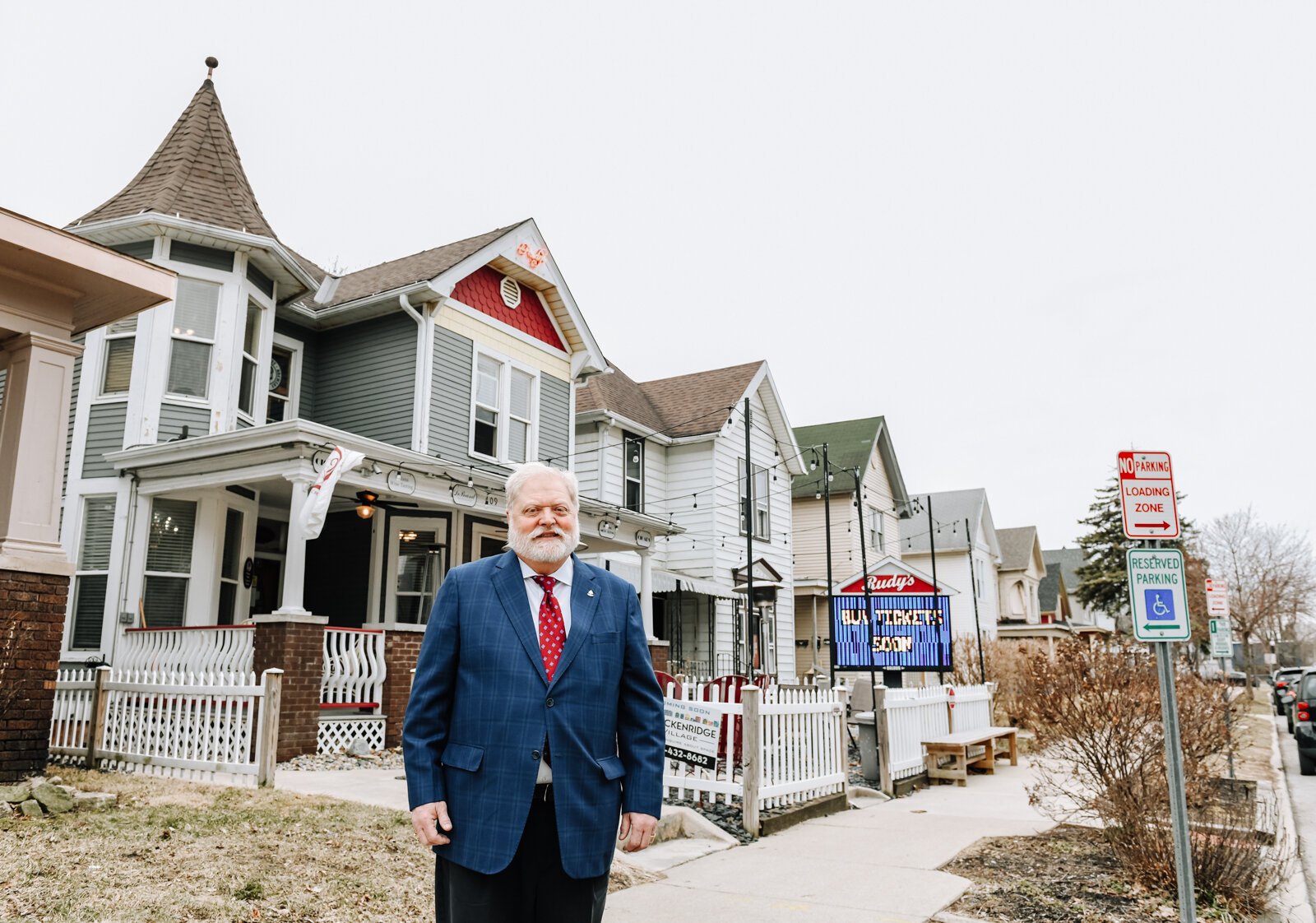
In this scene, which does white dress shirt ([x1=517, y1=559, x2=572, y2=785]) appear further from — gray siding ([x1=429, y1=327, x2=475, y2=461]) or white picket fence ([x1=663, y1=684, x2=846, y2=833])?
gray siding ([x1=429, y1=327, x2=475, y2=461])

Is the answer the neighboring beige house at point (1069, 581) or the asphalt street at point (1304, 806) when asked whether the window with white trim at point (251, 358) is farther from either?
the neighboring beige house at point (1069, 581)

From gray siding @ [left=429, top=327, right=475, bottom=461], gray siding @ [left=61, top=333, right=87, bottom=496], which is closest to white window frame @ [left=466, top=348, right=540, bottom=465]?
gray siding @ [left=429, top=327, right=475, bottom=461]

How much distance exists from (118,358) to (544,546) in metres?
12.5

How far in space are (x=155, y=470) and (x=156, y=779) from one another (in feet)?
16.0

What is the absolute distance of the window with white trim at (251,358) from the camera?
14.3m

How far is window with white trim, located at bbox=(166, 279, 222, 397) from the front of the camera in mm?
13523

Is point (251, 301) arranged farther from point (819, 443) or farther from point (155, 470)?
point (819, 443)

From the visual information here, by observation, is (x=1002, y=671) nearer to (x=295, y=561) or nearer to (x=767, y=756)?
(x=767, y=756)

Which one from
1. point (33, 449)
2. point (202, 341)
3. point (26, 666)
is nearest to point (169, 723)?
point (26, 666)

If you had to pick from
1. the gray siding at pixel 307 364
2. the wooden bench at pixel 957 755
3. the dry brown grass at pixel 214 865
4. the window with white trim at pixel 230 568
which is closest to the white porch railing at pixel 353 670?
the window with white trim at pixel 230 568

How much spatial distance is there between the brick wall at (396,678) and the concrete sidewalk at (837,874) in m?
5.76

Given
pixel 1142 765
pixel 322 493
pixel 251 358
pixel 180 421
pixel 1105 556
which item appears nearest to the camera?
pixel 1142 765

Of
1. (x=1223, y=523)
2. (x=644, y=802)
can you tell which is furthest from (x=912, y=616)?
(x=1223, y=523)

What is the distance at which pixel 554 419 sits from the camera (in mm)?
18391
